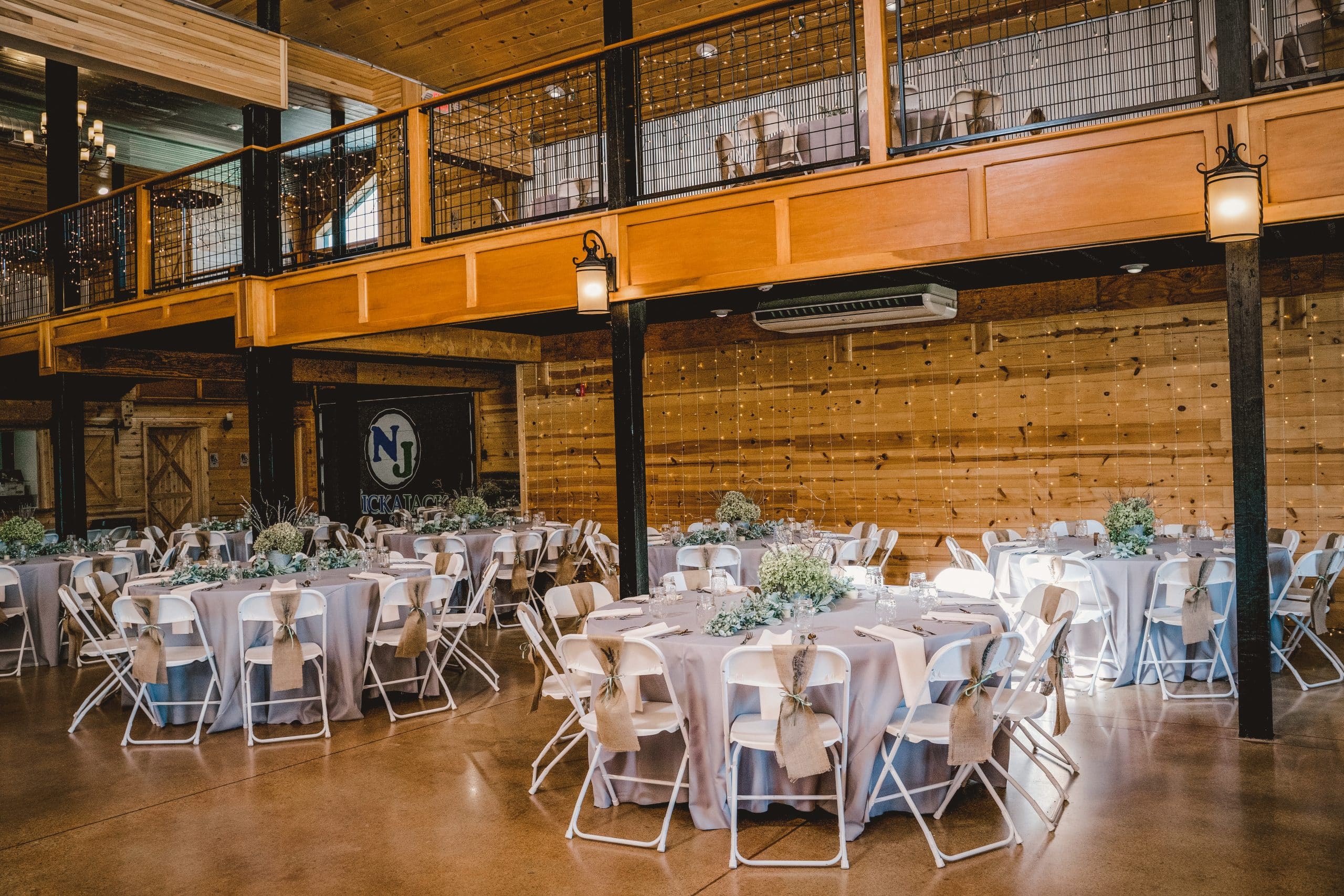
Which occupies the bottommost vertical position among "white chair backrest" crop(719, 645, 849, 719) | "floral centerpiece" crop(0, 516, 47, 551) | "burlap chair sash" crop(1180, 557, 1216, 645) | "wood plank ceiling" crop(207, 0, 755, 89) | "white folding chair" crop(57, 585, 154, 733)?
"white folding chair" crop(57, 585, 154, 733)

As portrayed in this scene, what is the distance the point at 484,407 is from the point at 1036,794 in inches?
424

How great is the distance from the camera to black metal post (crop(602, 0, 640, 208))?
6.16m

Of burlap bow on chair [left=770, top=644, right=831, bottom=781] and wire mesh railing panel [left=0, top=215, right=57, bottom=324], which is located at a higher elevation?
wire mesh railing panel [left=0, top=215, right=57, bottom=324]

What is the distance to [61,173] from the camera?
401 inches

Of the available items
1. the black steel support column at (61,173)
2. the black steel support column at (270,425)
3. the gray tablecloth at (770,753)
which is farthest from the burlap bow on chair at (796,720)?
the black steel support column at (61,173)

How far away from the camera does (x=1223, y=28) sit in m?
4.67

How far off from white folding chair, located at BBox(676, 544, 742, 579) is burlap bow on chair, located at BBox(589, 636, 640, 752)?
12.5 feet

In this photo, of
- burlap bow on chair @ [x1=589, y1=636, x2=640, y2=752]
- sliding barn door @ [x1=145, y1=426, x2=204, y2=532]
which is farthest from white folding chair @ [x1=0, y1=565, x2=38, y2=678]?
sliding barn door @ [x1=145, y1=426, x2=204, y2=532]

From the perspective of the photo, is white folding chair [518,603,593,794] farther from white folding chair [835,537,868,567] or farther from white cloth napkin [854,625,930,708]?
white folding chair [835,537,868,567]

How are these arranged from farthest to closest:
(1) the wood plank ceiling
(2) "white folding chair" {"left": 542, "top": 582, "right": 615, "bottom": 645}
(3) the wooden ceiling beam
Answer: (3) the wooden ceiling beam, (1) the wood plank ceiling, (2) "white folding chair" {"left": 542, "top": 582, "right": 615, "bottom": 645}

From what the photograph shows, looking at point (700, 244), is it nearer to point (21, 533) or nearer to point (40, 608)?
point (40, 608)

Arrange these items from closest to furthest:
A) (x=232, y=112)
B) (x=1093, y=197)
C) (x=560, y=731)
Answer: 1. (x=560, y=731)
2. (x=1093, y=197)
3. (x=232, y=112)

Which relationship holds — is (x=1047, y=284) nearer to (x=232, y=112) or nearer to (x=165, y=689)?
(x=165, y=689)

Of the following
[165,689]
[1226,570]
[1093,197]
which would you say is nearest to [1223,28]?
[1093,197]
